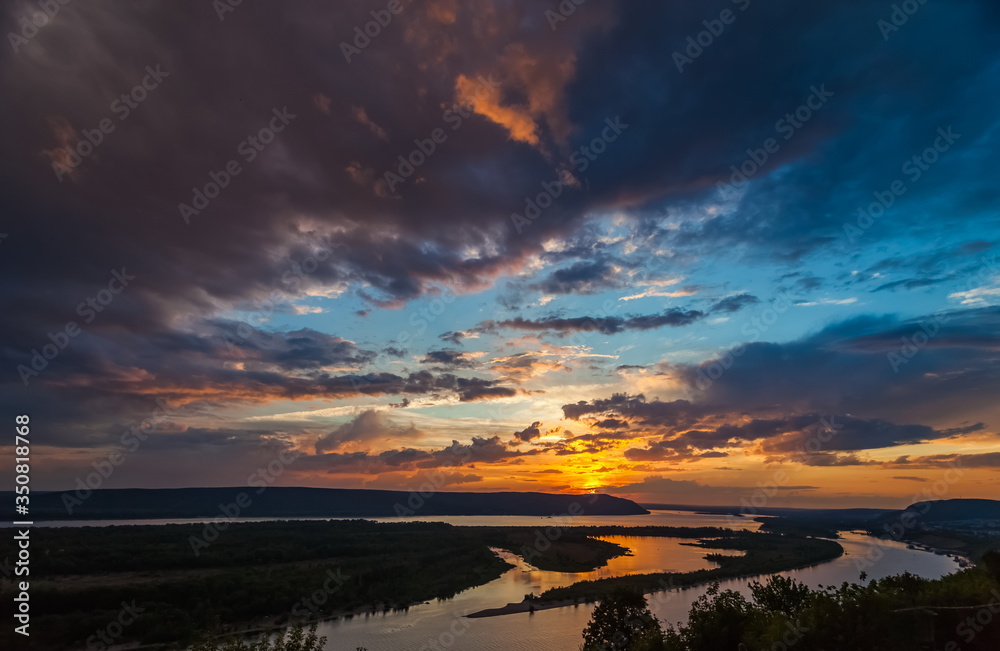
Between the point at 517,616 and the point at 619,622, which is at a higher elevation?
the point at 619,622

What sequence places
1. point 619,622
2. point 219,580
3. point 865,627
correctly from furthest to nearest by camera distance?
1. point 219,580
2. point 619,622
3. point 865,627

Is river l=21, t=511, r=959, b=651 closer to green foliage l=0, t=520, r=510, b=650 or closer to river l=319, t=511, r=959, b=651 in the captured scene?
river l=319, t=511, r=959, b=651

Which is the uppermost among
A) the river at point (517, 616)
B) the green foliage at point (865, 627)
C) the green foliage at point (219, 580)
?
the green foliage at point (865, 627)

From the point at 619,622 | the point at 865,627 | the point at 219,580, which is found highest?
the point at 865,627

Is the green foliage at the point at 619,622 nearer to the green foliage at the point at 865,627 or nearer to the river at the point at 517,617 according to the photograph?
the green foliage at the point at 865,627

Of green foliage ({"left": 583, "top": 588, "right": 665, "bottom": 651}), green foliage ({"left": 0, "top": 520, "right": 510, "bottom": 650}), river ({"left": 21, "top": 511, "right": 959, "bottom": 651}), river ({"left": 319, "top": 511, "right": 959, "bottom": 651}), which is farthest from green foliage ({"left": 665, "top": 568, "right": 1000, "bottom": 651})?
green foliage ({"left": 0, "top": 520, "right": 510, "bottom": 650})

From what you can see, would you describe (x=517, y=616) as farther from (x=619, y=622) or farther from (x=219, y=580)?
(x=219, y=580)

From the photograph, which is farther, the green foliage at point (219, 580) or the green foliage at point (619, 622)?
the green foliage at point (219, 580)

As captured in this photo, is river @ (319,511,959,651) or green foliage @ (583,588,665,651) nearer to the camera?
green foliage @ (583,588,665,651)

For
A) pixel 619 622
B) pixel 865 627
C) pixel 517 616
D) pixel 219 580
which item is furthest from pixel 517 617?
pixel 865 627

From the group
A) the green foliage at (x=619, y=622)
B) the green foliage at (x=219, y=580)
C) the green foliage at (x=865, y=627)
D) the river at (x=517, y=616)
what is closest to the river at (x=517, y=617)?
the river at (x=517, y=616)

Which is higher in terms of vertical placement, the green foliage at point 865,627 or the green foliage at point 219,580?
the green foliage at point 865,627
